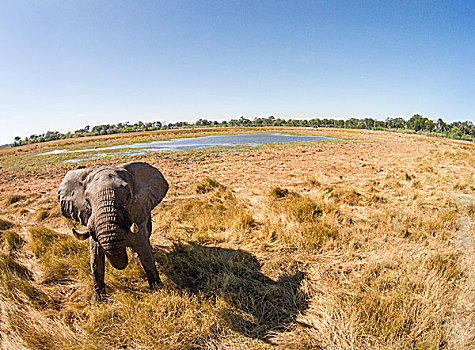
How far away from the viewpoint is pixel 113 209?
238cm

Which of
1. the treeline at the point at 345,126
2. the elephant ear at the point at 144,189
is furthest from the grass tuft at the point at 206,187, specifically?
the treeline at the point at 345,126

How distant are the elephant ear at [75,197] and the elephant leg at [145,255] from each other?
73 cm

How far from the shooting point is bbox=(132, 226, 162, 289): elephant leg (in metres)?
2.87

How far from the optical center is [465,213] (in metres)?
5.22

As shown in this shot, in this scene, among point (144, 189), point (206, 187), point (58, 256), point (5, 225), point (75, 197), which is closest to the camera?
point (75, 197)

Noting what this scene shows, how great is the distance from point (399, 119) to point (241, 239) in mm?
149903

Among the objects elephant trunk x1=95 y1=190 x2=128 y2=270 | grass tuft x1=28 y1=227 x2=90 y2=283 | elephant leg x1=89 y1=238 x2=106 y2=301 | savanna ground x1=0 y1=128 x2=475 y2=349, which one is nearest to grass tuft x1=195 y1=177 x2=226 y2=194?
savanna ground x1=0 y1=128 x2=475 y2=349

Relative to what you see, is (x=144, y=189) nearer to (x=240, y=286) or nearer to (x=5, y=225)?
(x=240, y=286)

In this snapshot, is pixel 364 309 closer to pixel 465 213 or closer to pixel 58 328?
pixel 58 328

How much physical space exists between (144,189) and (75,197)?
2.93 feet

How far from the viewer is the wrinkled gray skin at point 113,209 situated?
2336 mm

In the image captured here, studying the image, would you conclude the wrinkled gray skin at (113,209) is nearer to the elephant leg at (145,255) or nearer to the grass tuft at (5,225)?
the elephant leg at (145,255)

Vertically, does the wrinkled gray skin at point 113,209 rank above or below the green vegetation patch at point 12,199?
above

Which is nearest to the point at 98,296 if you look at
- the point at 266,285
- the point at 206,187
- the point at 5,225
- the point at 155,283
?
the point at 155,283
